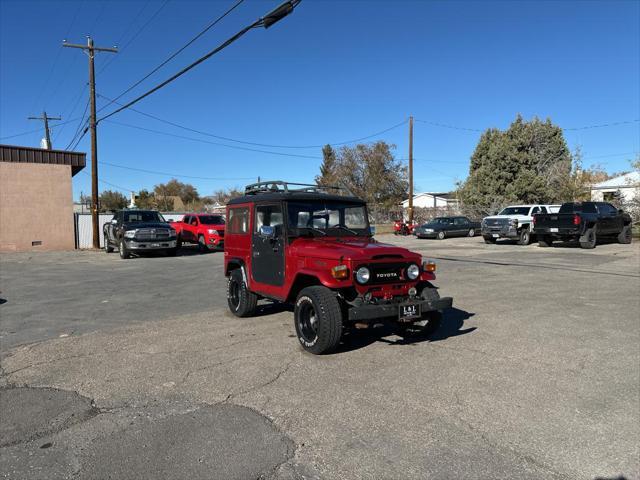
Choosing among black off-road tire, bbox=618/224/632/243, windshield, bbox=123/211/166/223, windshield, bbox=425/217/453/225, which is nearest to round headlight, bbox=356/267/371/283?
windshield, bbox=123/211/166/223

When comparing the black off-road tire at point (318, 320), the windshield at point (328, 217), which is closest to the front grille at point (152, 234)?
the windshield at point (328, 217)

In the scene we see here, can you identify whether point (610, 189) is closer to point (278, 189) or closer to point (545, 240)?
point (545, 240)

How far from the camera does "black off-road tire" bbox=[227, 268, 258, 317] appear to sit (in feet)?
24.1

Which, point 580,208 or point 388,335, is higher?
point 580,208

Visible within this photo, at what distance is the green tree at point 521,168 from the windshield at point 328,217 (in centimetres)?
3577

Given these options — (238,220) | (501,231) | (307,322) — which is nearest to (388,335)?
(307,322)

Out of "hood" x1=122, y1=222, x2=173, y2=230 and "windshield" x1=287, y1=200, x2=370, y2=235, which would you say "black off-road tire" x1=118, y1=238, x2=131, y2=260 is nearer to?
"hood" x1=122, y1=222, x2=173, y2=230

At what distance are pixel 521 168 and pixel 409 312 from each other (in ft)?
125

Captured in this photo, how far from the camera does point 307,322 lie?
18.6 ft

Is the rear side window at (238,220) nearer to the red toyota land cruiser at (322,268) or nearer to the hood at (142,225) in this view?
the red toyota land cruiser at (322,268)

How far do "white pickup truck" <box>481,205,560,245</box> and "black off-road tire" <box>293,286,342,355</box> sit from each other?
64.8 feet

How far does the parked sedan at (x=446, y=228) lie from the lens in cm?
3125

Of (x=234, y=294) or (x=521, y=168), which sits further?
(x=521, y=168)

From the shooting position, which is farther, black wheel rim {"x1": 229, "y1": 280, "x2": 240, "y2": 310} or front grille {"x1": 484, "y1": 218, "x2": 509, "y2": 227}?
front grille {"x1": 484, "y1": 218, "x2": 509, "y2": 227}
